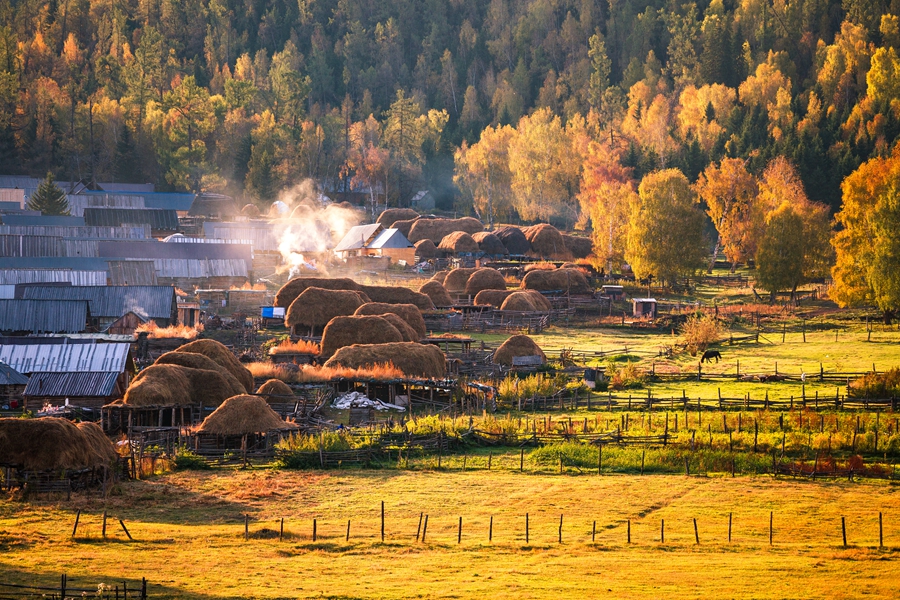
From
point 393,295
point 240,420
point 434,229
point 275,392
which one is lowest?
point 240,420

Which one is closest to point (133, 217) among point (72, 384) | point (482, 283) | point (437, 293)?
point (482, 283)

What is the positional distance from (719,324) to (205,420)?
34.4m

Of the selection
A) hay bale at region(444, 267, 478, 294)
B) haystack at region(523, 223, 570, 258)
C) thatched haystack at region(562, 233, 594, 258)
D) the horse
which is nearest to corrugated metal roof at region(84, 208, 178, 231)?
haystack at region(523, 223, 570, 258)

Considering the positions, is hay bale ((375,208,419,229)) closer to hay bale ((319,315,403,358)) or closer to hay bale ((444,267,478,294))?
hay bale ((444,267,478,294))

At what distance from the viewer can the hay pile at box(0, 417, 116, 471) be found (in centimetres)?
2922

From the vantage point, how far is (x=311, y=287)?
59.3 meters

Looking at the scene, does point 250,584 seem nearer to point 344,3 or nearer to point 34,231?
point 34,231

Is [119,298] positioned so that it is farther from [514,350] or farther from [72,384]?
[514,350]

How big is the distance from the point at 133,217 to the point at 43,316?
47712mm

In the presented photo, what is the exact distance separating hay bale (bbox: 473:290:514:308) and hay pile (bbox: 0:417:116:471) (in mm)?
41670

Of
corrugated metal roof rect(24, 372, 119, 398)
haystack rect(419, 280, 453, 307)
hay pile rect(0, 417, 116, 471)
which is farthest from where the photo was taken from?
haystack rect(419, 280, 453, 307)

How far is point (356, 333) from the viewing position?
5106 cm

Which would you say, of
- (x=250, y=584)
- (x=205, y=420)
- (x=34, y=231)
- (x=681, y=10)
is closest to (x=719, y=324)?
(x=205, y=420)

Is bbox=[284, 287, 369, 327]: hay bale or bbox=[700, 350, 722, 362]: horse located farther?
bbox=[284, 287, 369, 327]: hay bale
